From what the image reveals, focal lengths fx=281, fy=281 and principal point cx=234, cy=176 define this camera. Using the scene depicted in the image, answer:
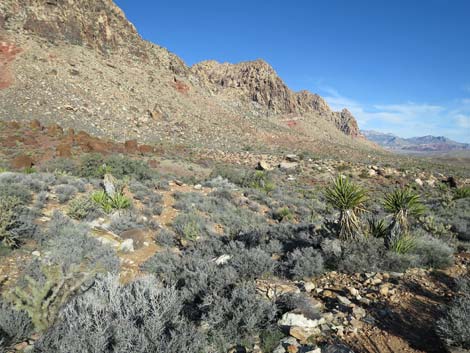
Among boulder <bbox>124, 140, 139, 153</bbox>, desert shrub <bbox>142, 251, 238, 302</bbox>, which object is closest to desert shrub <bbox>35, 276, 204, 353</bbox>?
desert shrub <bbox>142, 251, 238, 302</bbox>

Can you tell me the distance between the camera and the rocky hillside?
100 feet

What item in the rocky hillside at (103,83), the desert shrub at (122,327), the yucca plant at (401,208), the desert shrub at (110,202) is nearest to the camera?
the desert shrub at (122,327)

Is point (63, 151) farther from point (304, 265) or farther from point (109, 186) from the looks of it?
point (304, 265)

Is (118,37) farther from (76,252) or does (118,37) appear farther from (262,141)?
(76,252)

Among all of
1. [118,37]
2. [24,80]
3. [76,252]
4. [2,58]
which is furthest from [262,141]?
[76,252]

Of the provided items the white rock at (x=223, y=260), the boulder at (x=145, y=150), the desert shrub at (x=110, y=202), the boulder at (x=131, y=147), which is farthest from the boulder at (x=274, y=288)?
the boulder at (x=145, y=150)

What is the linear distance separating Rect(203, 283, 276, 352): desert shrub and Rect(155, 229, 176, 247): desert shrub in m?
4.16

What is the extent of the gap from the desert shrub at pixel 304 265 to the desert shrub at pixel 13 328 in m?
4.27

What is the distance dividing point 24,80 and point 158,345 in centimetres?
3805

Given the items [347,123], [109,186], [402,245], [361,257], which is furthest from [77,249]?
[347,123]

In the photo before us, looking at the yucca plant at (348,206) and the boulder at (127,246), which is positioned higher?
the yucca plant at (348,206)

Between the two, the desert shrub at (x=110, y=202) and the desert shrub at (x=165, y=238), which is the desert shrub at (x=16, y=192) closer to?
the desert shrub at (x=110, y=202)

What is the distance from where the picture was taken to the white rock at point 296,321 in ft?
12.6

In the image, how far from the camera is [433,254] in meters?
6.05
